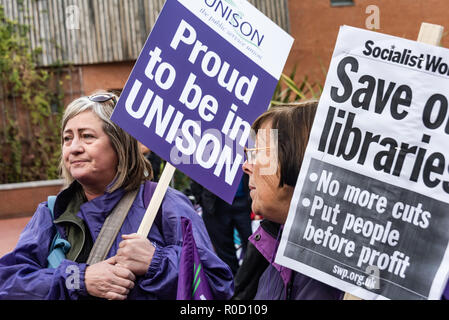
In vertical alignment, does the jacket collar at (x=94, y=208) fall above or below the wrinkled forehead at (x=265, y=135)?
below

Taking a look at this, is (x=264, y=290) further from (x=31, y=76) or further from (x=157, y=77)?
(x=31, y=76)

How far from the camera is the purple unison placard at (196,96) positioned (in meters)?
2.31

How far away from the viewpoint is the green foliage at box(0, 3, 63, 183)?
11234 millimetres

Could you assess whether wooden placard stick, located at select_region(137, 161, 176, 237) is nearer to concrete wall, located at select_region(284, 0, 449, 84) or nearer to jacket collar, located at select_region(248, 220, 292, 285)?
jacket collar, located at select_region(248, 220, 292, 285)

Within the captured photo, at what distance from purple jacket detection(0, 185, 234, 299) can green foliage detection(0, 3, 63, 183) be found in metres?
9.10

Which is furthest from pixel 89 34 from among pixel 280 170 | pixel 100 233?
pixel 280 170

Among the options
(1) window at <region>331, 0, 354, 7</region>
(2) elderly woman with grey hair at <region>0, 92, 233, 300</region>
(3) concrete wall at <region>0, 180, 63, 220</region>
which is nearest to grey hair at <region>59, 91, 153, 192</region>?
(2) elderly woman with grey hair at <region>0, 92, 233, 300</region>

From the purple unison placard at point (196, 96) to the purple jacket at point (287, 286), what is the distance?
0.34 metres

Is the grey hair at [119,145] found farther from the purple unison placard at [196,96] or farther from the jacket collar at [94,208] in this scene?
the purple unison placard at [196,96]

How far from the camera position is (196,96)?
7.68ft

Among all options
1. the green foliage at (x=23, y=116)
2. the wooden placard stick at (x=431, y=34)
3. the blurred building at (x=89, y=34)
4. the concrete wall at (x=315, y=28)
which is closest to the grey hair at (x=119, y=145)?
the wooden placard stick at (x=431, y=34)

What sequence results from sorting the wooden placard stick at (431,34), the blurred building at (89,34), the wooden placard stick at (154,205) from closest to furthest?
the wooden placard stick at (431,34)
the wooden placard stick at (154,205)
the blurred building at (89,34)

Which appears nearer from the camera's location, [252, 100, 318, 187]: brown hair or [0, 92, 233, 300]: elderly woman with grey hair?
[252, 100, 318, 187]: brown hair

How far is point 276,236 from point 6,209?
8098 millimetres
